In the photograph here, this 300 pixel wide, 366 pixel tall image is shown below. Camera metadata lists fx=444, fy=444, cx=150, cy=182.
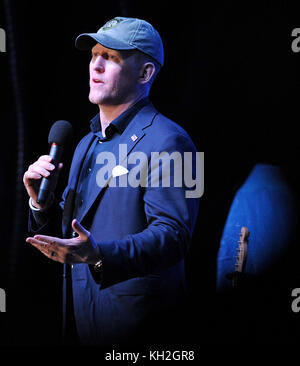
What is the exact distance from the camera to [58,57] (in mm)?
2117

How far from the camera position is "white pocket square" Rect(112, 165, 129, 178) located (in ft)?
4.58

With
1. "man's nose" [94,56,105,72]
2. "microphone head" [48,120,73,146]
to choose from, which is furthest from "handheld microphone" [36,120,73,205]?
"man's nose" [94,56,105,72]

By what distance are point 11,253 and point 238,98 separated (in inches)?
50.8

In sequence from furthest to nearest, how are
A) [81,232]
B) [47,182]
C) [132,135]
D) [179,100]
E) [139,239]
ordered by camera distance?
[179,100] < [132,135] < [47,182] < [139,239] < [81,232]

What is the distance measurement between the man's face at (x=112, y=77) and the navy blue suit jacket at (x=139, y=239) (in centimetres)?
11

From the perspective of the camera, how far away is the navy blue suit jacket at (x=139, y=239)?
126cm

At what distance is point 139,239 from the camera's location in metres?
1.24

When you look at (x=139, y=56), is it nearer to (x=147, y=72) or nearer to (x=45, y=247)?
(x=147, y=72)

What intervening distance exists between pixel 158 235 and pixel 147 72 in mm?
634

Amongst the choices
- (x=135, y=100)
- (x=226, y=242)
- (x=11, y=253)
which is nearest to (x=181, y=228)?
(x=135, y=100)

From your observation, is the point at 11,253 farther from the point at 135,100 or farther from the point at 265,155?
the point at 265,155

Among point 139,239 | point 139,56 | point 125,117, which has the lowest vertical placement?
point 139,239

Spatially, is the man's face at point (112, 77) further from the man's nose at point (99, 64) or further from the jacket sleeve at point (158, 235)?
the jacket sleeve at point (158, 235)

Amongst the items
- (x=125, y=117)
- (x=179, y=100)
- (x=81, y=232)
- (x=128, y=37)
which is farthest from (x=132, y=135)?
(x=179, y=100)
